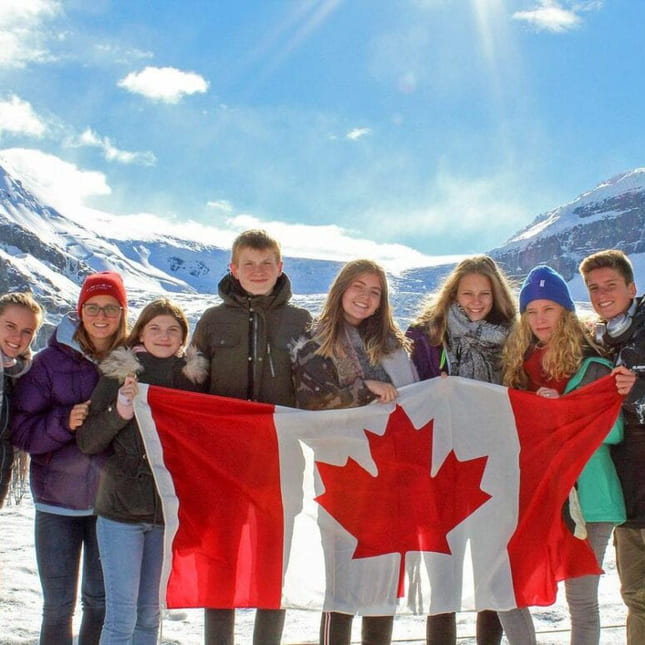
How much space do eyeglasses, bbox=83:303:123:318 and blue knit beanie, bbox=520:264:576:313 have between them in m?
2.24

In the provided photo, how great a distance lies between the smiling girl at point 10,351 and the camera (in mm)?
3348

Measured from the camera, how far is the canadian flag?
3318 millimetres

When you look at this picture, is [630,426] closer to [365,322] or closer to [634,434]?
[634,434]

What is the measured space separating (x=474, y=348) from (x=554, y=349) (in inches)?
17.1

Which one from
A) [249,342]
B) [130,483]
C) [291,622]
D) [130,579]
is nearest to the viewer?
[130,579]

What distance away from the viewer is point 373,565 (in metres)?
3.35

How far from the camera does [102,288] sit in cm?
352

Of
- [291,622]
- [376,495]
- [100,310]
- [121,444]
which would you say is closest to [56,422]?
[121,444]

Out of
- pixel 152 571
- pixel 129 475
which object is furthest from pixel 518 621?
pixel 129 475

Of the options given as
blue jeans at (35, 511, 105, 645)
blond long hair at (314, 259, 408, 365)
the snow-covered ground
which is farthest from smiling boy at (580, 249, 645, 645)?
blue jeans at (35, 511, 105, 645)

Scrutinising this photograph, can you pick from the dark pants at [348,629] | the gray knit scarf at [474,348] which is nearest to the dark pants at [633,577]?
the gray knit scarf at [474,348]

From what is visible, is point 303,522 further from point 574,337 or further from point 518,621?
point 574,337

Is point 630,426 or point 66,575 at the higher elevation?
point 630,426

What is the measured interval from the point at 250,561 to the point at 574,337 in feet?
6.69
